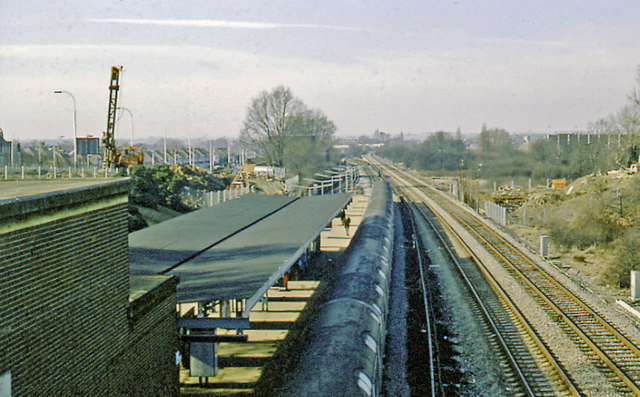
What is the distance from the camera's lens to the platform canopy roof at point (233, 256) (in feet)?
32.6

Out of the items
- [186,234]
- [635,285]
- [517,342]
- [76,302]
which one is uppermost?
[76,302]

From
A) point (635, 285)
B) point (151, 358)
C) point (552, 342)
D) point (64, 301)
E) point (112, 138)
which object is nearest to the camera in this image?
point (64, 301)

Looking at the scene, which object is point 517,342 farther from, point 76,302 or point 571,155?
point 571,155

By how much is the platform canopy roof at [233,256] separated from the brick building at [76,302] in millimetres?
1441

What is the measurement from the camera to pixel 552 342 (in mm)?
13859

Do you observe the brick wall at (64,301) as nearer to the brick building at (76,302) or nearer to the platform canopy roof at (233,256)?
the brick building at (76,302)

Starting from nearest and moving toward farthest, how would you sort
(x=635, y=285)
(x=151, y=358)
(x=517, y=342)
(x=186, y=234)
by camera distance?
(x=151, y=358) → (x=517, y=342) → (x=186, y=234) → (x=635, y=285)

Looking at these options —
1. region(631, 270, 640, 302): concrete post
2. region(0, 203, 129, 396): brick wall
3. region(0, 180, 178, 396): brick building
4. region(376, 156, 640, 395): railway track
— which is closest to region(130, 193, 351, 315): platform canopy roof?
region(0, 180, 178, 396): brick building

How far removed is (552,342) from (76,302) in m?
11.8

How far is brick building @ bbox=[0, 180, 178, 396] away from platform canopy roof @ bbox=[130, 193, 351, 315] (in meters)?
1.44

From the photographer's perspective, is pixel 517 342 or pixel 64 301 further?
pixel 517 342

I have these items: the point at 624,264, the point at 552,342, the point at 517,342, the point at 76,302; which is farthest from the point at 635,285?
the point at 76,302

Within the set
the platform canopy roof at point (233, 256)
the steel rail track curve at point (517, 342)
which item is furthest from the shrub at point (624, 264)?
the platform canopy roof at point (233, 256)

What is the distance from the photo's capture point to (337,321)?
933 cm
